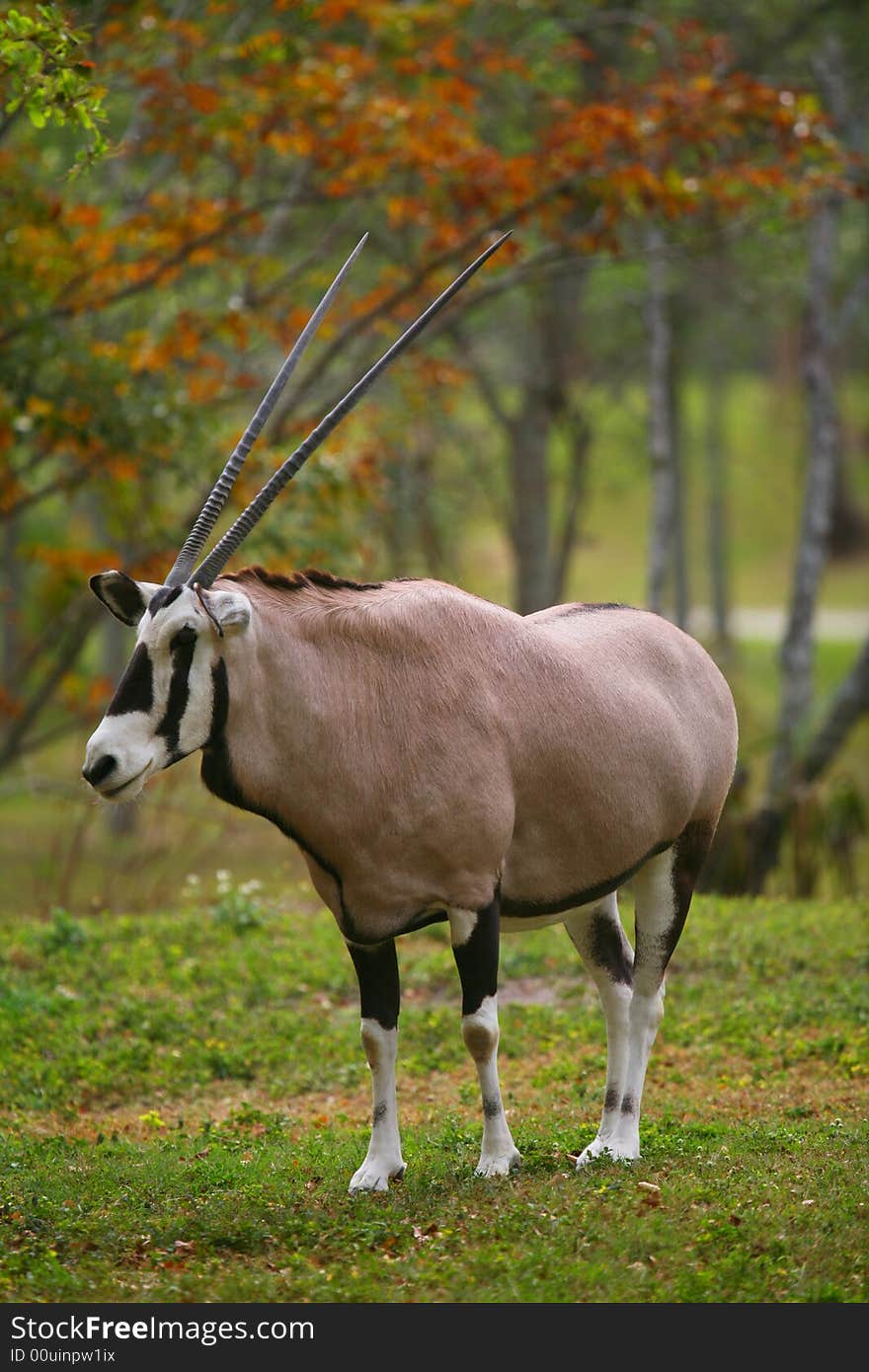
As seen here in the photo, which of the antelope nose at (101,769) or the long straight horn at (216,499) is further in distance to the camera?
the long straight horn at (216,499)

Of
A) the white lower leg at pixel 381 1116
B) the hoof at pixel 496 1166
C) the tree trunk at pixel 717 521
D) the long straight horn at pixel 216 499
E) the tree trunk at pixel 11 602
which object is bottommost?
the tree trunk at pixel 717 521

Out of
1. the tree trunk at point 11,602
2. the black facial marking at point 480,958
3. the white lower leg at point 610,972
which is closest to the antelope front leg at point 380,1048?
the black facial marking at point 480,958

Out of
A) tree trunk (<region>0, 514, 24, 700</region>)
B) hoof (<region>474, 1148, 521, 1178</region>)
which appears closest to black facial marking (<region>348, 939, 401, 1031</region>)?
hoof (<region>474, 1148, 521, 1178</region>)

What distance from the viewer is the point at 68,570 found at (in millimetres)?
12977

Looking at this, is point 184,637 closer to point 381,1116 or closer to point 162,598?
point 162,598

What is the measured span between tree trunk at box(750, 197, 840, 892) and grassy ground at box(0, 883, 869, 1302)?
11.7 feet

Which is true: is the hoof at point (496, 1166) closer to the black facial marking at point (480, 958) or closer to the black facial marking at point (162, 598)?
the black facial marking at point (480, 958)

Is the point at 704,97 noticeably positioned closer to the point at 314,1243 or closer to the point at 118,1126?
the point at 118,1126

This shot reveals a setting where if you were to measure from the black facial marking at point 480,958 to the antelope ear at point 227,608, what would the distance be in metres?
1.36

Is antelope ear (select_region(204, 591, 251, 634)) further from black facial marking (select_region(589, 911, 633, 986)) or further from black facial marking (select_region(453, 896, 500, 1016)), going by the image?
black facial marking (select_region(589, 911, 633, 986))

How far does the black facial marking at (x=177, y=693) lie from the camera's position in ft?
17.3

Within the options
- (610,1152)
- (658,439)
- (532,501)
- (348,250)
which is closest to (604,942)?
(610,1152)

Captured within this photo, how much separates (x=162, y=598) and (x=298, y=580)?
2.21 ft
